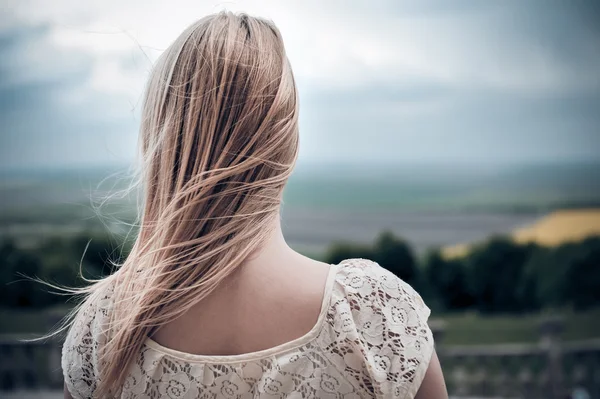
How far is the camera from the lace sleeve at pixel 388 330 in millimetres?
644

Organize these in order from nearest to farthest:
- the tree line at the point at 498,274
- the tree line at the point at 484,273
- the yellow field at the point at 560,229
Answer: the tree line at the point at 484,273, the tree line at the point at 498,274, the yellow field at the point at 560,229

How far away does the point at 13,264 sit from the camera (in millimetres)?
4254

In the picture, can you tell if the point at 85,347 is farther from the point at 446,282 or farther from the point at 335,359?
the point at 446,282

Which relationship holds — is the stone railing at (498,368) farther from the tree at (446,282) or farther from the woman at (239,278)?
the woman at (239,278)

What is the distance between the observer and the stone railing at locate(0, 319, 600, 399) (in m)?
3.54

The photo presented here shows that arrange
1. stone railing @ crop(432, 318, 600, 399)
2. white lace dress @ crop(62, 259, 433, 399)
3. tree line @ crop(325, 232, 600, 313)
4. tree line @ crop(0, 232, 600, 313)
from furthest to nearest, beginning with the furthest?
tree line @ crop(325, 232, 600, 313), tree line @ crop(0, 232, 600, 313), stone railing @ crop(432, 318, 600, 399), white lace dress @ crop(62, 259, 433, 399)

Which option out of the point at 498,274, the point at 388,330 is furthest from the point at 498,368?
the point at 388,330

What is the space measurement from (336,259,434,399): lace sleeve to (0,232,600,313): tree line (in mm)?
3912

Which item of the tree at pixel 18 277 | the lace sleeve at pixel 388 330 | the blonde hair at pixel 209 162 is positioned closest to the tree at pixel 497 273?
the tree at pixel 18 277

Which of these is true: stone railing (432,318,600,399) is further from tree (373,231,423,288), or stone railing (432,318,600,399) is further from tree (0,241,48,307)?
tree (0,241,48,307)

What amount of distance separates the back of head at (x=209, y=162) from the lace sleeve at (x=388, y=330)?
5.4 inches

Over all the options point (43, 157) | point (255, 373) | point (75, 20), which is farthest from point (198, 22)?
point (43, 157)

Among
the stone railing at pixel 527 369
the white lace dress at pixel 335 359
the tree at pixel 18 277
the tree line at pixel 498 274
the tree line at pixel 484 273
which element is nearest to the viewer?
the white lace dress at pixel 335 359

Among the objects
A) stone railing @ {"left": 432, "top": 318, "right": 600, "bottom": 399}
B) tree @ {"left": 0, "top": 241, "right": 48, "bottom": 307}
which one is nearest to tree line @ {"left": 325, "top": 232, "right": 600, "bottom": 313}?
stone railing @ {"left": 432, "top": 318, "right": 600, "bottom": 399}
